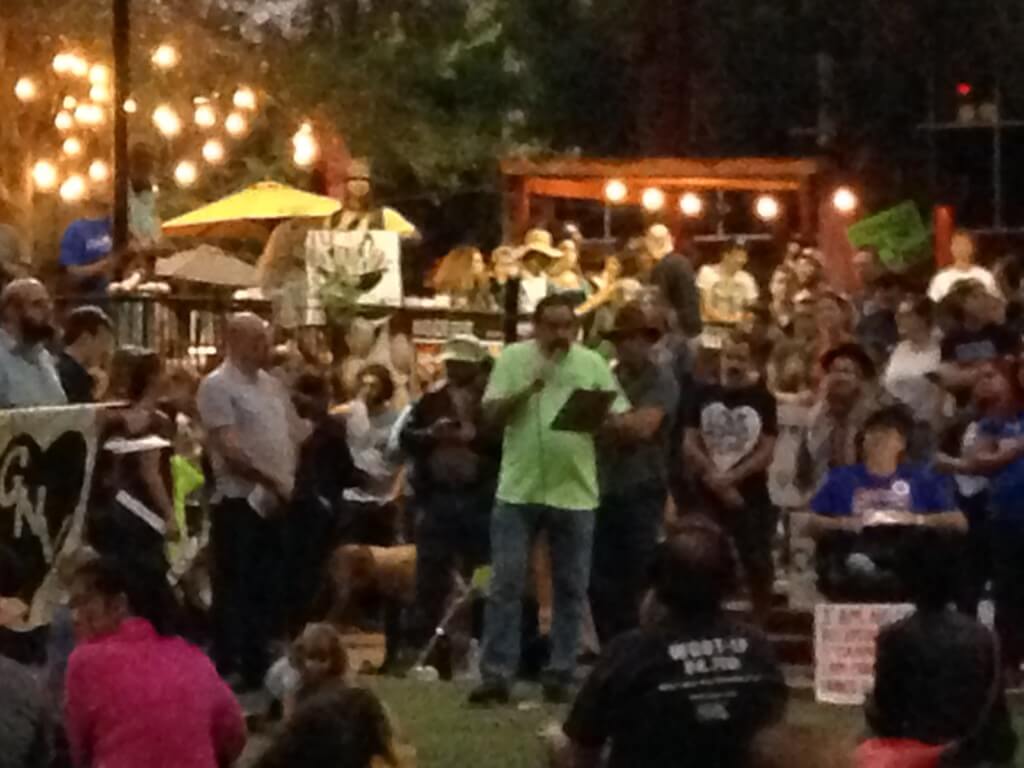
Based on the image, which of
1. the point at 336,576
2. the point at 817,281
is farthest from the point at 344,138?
the point at 336,576

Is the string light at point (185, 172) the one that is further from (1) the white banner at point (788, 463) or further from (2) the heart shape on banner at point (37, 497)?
(2) the heart shape on banner at point (37, 497)

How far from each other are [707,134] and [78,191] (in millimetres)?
7952

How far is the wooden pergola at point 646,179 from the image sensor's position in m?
23.7

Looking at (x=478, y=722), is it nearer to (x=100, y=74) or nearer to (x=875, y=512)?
(x=875, y=512)

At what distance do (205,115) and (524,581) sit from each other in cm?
1575

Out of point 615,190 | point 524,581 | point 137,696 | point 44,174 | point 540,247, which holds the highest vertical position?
point 44,174

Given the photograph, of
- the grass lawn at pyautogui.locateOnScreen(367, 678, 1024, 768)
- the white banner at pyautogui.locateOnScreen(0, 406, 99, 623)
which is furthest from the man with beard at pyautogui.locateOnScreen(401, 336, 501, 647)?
the white banner at pyautogui.locateOnScreen(0, 406, 99, 623)

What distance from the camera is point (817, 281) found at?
18.2m

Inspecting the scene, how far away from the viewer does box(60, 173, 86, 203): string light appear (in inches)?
995

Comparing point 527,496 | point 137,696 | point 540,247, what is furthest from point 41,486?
point 540,247

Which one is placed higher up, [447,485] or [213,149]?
[213,149]

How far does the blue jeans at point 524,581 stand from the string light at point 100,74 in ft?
48.0

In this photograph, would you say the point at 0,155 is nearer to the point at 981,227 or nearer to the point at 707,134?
the point at 707,134

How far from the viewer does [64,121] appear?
83.9ft
